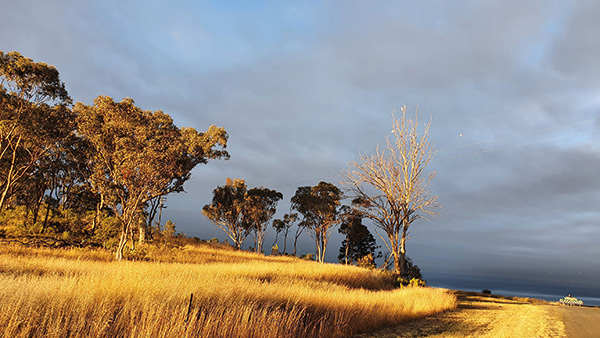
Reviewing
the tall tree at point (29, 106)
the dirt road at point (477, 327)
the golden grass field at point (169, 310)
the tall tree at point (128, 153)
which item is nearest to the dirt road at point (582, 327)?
the dirt road at point (477, 327)

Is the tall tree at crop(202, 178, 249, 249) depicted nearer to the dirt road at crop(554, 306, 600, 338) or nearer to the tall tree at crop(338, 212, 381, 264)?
the tall tree at crop(338, 212, 381, 264)

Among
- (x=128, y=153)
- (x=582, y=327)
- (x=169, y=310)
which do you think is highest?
(x=128, y=153)

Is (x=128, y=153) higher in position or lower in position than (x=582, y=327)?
higher

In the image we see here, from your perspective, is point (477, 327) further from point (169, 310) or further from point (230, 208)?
point (230, 208)

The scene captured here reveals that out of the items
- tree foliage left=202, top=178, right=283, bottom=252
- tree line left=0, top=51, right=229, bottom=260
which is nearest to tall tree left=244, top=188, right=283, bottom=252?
tree foliage left=202, top=178, right=283, bottom=252

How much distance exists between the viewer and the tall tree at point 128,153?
768 inches

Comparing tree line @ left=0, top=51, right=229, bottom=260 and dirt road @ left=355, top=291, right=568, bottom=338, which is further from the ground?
tree line @ left=0, top=51, right=229, bottom=260

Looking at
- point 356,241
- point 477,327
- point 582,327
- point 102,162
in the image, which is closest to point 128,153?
point 102,162

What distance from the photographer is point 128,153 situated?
1948 cm

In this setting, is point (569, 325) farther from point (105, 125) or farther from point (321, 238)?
point (321, 238)

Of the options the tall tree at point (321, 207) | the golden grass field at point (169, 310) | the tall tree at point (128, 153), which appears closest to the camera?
the golden grass field at point (169, 310)

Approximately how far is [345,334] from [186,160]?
24097mm

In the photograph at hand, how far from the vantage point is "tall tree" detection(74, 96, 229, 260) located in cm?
1950

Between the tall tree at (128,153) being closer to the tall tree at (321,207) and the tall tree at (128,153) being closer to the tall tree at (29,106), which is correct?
the tall tree at (29,106)
